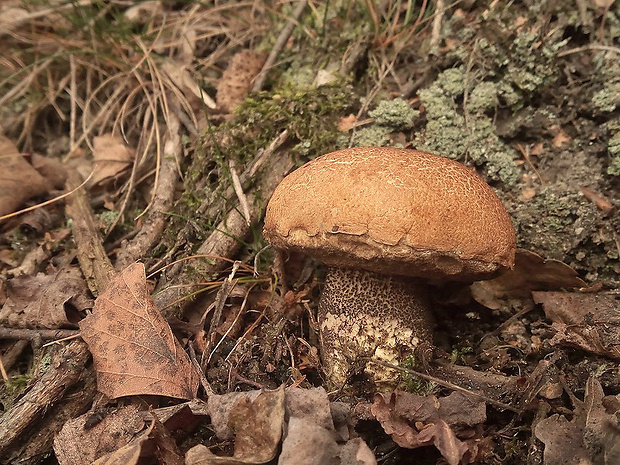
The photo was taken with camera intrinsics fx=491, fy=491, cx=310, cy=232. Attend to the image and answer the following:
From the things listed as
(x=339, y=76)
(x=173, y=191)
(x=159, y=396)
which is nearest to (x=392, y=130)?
(x=339, y=76)

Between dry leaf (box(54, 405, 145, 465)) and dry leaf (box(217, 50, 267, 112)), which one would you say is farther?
A: dry leaf (box(217, 50, 267, 112))

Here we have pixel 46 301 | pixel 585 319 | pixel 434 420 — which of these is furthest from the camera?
pixel 46 301

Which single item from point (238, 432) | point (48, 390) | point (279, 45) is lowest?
point (48, 390)

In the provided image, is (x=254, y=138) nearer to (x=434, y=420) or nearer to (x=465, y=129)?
(x=465, y=129)

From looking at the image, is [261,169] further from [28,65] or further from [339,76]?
[28,65]

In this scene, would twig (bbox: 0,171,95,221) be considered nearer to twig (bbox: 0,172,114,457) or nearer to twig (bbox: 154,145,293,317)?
twig (bbox: 0,172,114,457)

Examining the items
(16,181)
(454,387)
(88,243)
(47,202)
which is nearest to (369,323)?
(454,387)

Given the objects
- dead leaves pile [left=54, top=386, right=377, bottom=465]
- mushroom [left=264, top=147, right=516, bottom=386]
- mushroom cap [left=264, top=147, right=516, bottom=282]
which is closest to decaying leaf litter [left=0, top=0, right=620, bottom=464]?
dead leaves pile [left=54, top=386, right=377, bottom=465]
